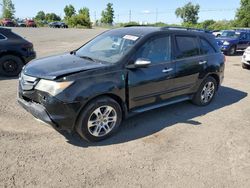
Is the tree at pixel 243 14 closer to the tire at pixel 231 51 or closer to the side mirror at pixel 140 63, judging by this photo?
the tire at pixel 231 51

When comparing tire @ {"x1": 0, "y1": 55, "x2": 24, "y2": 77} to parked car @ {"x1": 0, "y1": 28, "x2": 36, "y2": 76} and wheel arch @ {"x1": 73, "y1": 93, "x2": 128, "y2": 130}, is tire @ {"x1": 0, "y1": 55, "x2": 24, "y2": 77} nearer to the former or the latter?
parked car @ {"x1": 0, "y1": 28, "x2": 36, "y2": 76}

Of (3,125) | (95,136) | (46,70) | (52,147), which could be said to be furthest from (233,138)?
(3,125)

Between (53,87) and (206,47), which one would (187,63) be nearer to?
(206,47)

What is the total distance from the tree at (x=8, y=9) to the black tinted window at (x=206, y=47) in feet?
255

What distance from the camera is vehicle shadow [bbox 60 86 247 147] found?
4398 mm

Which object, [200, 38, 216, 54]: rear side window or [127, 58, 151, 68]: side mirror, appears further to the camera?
[200, 38, 216, 54]: rear side window

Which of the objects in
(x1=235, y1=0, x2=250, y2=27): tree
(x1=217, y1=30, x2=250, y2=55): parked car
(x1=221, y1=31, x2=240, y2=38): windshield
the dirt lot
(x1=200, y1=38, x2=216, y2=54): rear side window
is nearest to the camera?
the dirt lot

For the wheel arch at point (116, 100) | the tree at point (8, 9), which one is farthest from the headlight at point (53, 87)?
the tree at point (8, 9)

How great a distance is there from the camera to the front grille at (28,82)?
4078 millimetres

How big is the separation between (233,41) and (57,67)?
45.8ft

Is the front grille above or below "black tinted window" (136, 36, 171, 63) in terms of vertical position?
below

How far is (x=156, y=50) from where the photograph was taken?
194 inches

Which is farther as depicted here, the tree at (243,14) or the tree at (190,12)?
the tree at (190,12)

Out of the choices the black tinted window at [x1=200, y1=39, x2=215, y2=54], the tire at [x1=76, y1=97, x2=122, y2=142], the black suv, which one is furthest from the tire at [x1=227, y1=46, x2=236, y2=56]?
the tire at [x1=76, y1=97, x2=122, y2=142]
